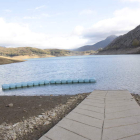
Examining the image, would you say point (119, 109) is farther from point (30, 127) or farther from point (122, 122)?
point (30, 127)

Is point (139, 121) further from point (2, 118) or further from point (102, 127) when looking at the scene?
point (2, 118)

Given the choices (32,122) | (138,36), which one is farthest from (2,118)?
(138,36)

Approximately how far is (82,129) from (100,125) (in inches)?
27.3

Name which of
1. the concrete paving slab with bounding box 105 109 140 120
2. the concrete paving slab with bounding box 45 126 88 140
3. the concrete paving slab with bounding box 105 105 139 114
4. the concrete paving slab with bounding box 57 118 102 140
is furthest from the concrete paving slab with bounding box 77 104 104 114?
the concrete paving slab with bounding box 45 126 88 140

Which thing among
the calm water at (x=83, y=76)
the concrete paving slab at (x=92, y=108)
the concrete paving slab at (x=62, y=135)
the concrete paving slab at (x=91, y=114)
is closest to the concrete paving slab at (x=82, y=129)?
the concrete paving slab at (x=62, y=135)

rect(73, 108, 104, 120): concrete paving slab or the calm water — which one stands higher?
rect(73, 108, 104, 120): concrete paving slab

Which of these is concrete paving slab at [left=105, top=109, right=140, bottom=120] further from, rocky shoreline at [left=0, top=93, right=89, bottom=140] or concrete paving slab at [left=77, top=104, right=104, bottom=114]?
rocky shoreline at [left=0, top=93, right=89, bottom=140]

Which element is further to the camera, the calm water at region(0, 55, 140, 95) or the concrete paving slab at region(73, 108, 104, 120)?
the calm water at region(0, 55, 140, 95)

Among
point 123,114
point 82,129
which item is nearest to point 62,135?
point 82,129

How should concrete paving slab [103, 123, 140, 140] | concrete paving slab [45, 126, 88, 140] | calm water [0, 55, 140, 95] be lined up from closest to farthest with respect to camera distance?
concrete paving slab [103, 123, 140, 140] → concrete paving slab [45, 126, 88, 140] → calm water [0, 55, 140, 95]

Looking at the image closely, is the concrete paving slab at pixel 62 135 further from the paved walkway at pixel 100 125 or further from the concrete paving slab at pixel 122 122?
the concrete paving slab at pixel 122 122

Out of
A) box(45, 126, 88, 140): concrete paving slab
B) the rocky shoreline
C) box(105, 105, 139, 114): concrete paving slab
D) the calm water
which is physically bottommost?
the calm water

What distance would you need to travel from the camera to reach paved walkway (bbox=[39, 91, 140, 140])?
4250 millimetres

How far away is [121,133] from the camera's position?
4.30 metres
